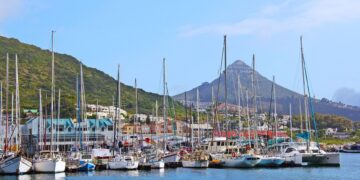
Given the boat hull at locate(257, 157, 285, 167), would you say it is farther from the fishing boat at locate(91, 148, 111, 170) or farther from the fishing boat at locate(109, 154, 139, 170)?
the fishing boat at locate(91, 148, 111, 170)

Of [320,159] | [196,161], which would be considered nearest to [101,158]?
[196,161]

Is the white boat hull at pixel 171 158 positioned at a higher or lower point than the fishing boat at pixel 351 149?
higher

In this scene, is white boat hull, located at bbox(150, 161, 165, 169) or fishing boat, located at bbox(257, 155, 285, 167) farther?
fishing boat, located at bbox(257, 155, 285, 167)

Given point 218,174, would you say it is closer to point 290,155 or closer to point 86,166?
point 290,155

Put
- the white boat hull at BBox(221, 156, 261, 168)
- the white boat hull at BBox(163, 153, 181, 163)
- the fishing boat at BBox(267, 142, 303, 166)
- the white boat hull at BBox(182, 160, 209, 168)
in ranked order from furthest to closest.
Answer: the fishing boat at BBox(267, 142, 303, 166) → the white boat hull at BBox(163, 153, 181, 163) → the white boat hull at BBox(182, 160, 209, 168) → the white boat hull at BBox(221, 156, 261, 168)

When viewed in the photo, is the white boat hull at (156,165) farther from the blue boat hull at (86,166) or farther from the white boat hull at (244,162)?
the white boat hull at (244,162)

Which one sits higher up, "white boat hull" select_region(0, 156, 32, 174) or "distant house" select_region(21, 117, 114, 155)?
"distant house" select_region(21, 117, 114, 155)

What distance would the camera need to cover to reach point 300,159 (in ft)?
238

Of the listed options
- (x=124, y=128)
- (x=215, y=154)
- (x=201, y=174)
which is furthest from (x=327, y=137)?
(x=201, y=174)

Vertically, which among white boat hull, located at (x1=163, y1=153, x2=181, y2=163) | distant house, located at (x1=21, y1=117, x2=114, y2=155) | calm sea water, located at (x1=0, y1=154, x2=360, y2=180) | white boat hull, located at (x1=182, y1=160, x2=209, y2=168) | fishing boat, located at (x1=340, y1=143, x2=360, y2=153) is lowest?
fishing boat, located at (x1=340, y1=143, x2=360, y2=153)

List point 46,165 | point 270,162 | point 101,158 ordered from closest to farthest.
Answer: point 46,165, point 270,162, point 101,158

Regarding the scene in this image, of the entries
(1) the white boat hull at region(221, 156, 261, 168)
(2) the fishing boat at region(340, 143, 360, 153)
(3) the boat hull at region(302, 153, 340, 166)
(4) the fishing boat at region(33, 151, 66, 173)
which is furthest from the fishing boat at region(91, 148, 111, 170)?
(2) the fishing boat at region(340, 143, 360, 153)

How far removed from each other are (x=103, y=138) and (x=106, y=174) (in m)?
62.2

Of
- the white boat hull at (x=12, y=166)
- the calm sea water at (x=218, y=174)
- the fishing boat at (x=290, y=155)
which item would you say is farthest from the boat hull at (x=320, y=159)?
the white boat hull at (x=12, y=166)
